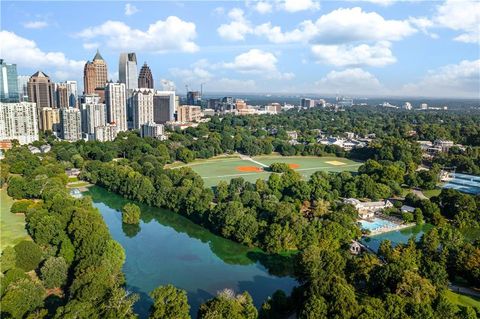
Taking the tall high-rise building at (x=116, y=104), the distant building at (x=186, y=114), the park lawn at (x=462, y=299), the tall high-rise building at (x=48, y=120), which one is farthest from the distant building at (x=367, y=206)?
the distant building at (x=186, y=114)

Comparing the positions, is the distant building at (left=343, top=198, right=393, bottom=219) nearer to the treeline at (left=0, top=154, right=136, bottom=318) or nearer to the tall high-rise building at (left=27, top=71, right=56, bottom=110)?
the treeline at (left=0, top=154, right=136, bottom=318)

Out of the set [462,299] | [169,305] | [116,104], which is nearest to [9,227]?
[169,305]

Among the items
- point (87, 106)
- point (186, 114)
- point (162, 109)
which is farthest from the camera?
point (186, 114)

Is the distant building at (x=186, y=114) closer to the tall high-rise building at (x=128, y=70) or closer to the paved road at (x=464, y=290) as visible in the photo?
the tall high-rise building at (x=128, y=70)

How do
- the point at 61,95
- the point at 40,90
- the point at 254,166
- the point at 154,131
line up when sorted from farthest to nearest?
the point at 61,95
the point at 40,90
the point at 154,131
the point at 254,166

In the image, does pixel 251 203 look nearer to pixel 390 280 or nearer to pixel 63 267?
pixel 390 280

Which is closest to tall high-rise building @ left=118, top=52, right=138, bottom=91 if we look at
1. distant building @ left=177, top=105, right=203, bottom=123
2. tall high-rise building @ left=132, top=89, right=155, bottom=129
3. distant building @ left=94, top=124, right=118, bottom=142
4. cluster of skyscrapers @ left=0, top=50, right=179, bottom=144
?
cluster of skyscrapers @ left=0, top=50, right=179, bottom=144

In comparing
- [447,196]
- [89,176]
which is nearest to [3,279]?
[89,176]
